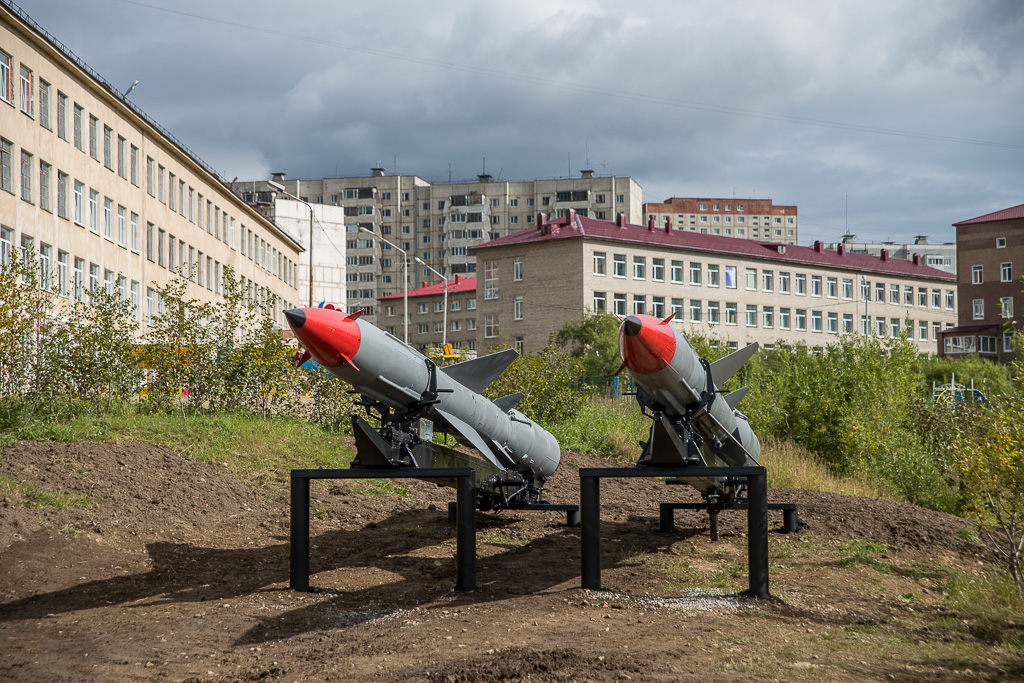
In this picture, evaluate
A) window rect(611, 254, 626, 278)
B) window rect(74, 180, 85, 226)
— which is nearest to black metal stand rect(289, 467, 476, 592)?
window rect(74, 180, 85, 226)

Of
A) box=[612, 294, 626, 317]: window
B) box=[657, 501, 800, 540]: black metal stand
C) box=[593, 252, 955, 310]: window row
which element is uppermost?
box=[593, 252, 955, 310]: window row

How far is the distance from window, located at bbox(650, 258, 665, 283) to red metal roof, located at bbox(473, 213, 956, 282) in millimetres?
1191

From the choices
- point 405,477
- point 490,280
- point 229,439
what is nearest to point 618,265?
point 490,280

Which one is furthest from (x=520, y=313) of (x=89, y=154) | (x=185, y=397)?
(x=185, y=397)

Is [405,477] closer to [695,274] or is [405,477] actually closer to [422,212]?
[695,274]

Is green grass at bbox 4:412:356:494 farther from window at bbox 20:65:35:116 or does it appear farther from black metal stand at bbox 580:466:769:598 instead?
window at bbox 20:65:35:116

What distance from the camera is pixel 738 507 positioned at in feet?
43.1

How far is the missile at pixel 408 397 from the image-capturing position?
9.19 meters

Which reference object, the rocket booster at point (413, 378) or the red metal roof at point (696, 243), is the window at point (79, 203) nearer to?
the rocket booster at point (413, 378)

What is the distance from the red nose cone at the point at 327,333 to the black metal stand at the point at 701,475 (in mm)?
2838

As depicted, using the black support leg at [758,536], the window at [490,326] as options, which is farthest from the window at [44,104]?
the window at [490,326]

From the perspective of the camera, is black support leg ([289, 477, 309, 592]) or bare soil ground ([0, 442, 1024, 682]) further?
black support leg ([289, 477, 309, 592])

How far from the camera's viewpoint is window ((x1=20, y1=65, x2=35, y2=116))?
3234cm

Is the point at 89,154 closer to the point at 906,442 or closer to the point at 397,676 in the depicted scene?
the point at 906,442
